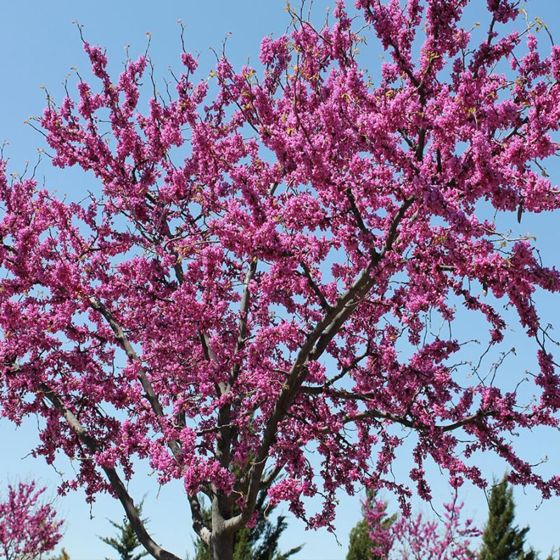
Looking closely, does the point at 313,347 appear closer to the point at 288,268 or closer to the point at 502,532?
the point at 288,268

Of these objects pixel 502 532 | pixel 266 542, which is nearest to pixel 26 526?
pixel 266 542

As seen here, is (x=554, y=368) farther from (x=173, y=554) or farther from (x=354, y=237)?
(x=173, y=554)

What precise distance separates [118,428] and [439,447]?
510 centimetres

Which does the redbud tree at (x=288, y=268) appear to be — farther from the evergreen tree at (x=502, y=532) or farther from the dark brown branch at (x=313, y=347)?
the evergreen tree at (x=502, y=532)

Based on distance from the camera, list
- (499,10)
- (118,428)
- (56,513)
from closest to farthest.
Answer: (499,10) → (118,428) → (56,513)

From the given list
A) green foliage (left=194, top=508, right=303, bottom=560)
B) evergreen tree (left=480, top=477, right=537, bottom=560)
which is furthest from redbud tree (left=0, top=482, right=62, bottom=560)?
evergreen tree (left=480, top=477, right=537, bottom=560)

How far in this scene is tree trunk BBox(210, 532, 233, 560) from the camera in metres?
9.77

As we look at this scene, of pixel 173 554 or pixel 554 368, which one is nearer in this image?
pixel 554 368

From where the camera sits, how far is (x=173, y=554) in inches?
388

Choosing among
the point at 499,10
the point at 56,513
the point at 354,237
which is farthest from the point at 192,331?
the point at 56,513

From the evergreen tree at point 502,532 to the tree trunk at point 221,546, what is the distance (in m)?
21.9

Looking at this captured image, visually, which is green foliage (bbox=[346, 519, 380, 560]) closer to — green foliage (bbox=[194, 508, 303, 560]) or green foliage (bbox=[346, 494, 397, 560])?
green foliage (bbox=[346, 494, 397, 560])

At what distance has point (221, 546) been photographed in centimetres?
981

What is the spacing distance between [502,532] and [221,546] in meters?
23.1
